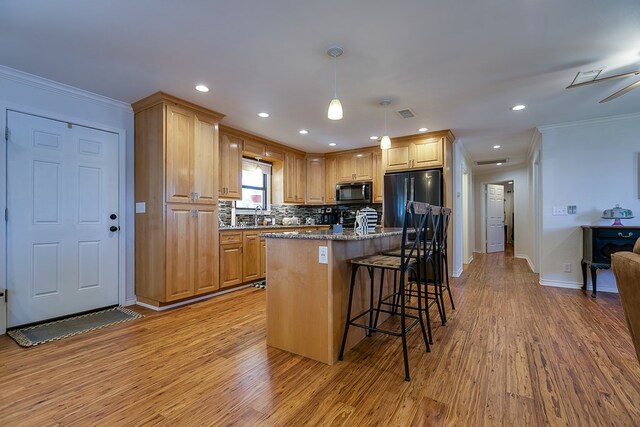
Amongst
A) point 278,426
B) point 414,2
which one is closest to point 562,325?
point 278,426

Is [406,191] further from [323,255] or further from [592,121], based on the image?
[323,255]

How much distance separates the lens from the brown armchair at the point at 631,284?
1085mm

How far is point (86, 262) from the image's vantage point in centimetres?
309

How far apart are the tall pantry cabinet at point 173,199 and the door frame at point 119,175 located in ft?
0.45

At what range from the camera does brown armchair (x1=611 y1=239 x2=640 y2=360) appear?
3.56 ft

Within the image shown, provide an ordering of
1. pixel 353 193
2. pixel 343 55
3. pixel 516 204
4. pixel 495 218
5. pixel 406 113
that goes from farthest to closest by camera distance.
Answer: pixel 495 218, pixel 516 204, pixel 353 193, pixel 406 113, pixel 343 55

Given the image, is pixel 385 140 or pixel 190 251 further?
pixel 190 251

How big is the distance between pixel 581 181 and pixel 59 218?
6.33 meters

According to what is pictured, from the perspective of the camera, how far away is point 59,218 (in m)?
2.91

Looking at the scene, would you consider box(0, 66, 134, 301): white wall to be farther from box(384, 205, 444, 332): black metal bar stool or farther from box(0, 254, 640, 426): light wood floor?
box(384, 205, 444, 332): black metal bar stool

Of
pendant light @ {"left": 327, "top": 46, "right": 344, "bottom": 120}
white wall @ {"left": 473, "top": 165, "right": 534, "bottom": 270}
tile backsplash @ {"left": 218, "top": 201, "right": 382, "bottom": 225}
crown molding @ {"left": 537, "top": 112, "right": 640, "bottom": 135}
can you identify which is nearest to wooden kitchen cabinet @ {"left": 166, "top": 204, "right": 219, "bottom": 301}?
tile backsplash @ {"left": 218, "top": 201, "right": 382, "bottom": 225}

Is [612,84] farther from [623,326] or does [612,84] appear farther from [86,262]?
[86,262]

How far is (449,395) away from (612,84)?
3.38 meters

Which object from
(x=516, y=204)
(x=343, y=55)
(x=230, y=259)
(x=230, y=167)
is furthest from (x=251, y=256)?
(x=516, y=204)
